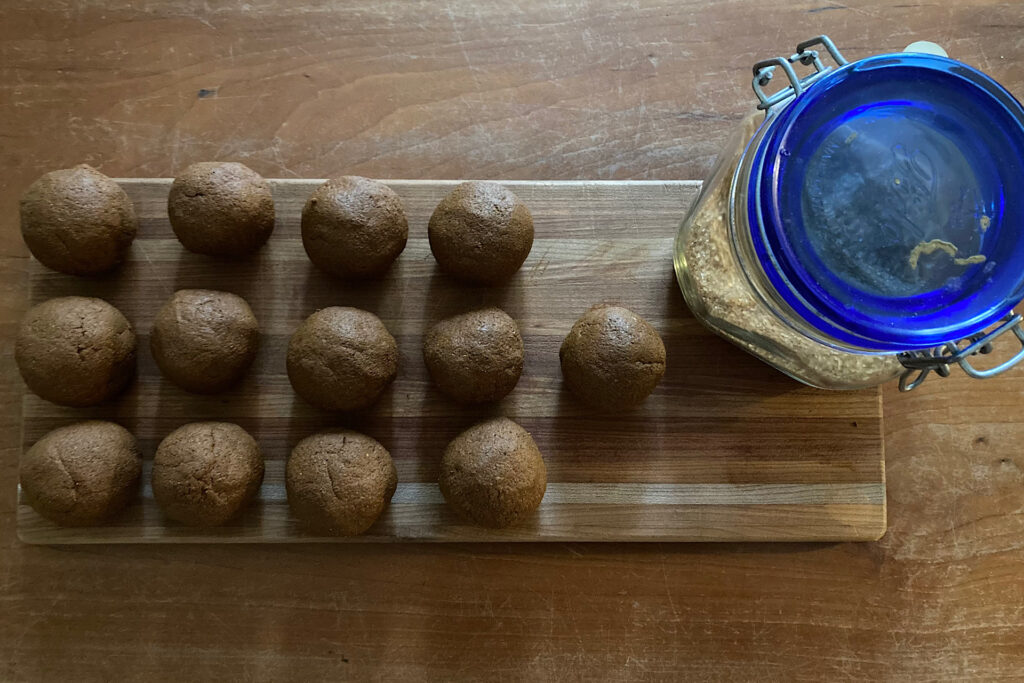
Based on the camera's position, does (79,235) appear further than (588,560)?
No

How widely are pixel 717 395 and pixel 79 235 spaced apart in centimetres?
158

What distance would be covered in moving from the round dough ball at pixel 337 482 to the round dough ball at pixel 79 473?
0.39 metres

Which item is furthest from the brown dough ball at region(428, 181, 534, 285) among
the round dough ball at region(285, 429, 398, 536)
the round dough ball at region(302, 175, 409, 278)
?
the round dough ball at region(285, 429, 398, 536)

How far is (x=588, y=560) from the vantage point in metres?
1.84

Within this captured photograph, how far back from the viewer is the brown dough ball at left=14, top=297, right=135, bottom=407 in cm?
160

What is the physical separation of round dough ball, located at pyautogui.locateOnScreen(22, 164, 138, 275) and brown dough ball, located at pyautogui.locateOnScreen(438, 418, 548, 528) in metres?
0.96

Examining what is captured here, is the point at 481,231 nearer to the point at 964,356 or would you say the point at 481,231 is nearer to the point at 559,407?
the point at 559,407

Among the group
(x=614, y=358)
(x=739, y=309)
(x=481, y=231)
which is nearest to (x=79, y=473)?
(x=481, y=231)

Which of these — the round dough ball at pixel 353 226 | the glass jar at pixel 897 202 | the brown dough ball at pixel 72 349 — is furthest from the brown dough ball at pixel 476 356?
the brown dough ball at pixel 72 349

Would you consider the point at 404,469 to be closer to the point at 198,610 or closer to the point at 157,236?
the point at 198,610

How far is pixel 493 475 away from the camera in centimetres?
157

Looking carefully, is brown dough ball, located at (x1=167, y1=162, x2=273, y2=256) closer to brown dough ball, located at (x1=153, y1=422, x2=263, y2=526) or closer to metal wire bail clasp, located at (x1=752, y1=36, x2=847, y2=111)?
brown dough ball, located at (x1=153, y1=422, x2=263, y2=526)

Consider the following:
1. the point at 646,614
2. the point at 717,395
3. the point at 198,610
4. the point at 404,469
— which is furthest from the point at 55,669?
the point at 717,395

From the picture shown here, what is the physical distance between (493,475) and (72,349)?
99cm
